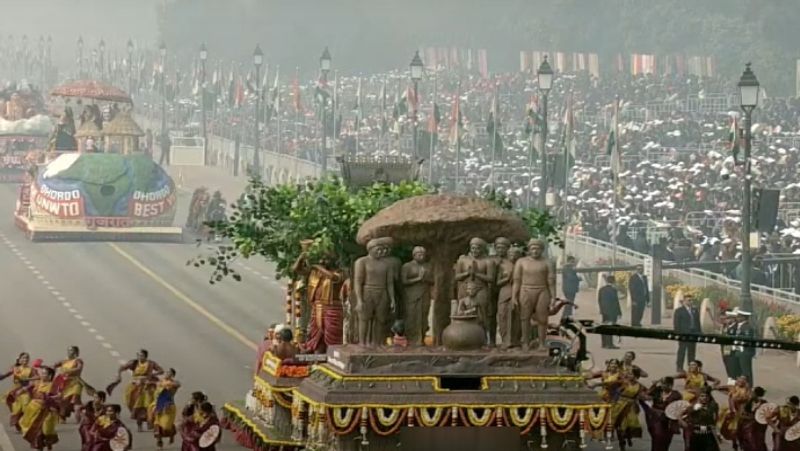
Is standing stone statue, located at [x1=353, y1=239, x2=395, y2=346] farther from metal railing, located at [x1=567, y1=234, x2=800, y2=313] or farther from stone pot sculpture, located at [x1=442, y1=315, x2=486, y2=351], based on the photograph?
metal railing, located at [x1=567, y1=234, x2=800, y2=313]

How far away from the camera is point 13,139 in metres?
109

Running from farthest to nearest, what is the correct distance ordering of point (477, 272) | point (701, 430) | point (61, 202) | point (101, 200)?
point (101, 200) < point (61, 202) < point (477, 272) < point (701, 430)

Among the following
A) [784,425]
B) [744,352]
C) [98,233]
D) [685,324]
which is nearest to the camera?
[784,425]

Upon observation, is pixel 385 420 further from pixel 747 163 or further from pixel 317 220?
pixel 747 163

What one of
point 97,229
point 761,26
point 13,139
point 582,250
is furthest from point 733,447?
point 761,26

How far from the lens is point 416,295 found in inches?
1447

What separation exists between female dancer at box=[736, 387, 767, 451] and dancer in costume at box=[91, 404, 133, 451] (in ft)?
27.8

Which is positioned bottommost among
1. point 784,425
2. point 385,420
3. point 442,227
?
point 784,425

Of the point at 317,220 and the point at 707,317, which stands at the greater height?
the point at 317,220

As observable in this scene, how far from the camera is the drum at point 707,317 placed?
55219mm

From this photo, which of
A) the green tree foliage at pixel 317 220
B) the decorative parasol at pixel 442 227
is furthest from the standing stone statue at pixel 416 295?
the green tree foliage at pixel 317 220

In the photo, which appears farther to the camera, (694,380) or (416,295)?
(694,380)

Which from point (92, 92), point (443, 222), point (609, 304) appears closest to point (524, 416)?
point (443, 222)

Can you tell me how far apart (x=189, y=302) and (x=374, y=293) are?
1125 inches
